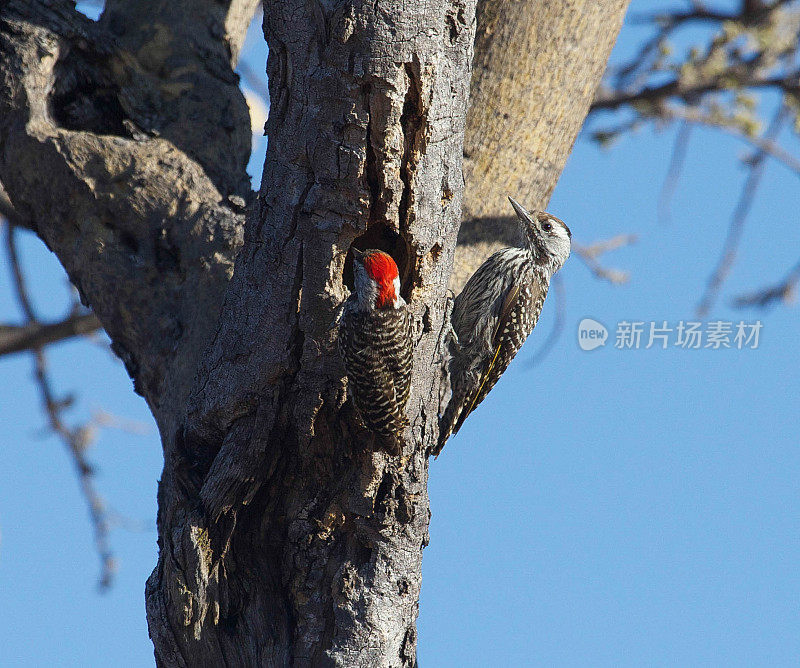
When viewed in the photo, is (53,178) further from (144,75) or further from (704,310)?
(704,310)

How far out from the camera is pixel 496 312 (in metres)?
4.96

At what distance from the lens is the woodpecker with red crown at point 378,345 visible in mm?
3471

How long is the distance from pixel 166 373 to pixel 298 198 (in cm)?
125

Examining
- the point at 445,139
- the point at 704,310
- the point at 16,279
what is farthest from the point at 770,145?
the point at 16,279

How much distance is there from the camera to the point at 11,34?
4.34 metres

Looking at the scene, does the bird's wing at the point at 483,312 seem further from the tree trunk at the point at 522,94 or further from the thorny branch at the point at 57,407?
the thorny branch at the point at 57,407

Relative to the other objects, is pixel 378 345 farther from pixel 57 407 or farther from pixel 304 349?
pixel 57 407

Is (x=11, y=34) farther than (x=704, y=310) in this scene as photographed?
No

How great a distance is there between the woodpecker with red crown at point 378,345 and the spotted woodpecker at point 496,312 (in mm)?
953

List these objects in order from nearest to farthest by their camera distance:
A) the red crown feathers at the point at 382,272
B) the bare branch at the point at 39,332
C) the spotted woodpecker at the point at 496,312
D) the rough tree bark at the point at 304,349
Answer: the rough tree bark at the point at 304,349 < the red crown feathers at the point at 382,272 < the spotted woodpecker at the point at 496,312 < the bare branch at the point at 39,332

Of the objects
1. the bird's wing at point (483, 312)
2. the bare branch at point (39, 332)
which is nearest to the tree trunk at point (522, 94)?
Answer: the bird's wing at point (483, 312)

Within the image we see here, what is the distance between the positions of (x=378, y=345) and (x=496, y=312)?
1495 mm

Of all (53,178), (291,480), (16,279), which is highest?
(16,279)

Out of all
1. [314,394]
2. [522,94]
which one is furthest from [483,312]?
[314,394]
